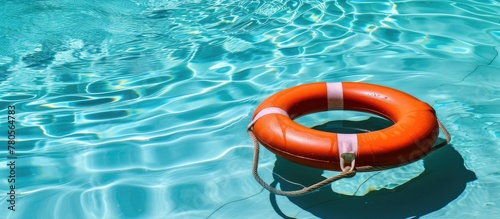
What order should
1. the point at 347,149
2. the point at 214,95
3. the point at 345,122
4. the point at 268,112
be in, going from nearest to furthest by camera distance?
the point at 347,149
the point at 268,112
the point at 345,122
the point at 214,95

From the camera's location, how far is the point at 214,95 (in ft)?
12.7

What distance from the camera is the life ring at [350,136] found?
258 centimetres

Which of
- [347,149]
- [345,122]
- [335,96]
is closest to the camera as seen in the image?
[347,149]

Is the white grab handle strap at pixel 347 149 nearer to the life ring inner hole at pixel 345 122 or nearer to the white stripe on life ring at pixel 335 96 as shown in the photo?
the white stripe on life ring at pixel 335 96

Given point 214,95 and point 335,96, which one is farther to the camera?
point 214,95

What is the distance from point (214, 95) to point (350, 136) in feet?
4.56

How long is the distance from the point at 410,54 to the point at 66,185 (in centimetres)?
233

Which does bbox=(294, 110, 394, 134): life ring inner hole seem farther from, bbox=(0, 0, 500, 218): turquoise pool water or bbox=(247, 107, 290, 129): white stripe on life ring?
bbox=(247, 107, 290, 129): white stripe on life ring

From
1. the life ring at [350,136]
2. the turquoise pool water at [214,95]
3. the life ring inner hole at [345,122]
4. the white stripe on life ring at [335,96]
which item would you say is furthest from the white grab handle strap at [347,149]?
the life ring inner hole at [345,122]

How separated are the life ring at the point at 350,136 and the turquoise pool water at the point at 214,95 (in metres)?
0.24

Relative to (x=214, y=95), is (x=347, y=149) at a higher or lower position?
higher

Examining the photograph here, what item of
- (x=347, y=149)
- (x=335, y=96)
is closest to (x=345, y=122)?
(x=335, y=96)

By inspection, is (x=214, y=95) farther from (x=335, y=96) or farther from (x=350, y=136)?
(x=350, y=136)

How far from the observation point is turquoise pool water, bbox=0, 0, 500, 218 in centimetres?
283
